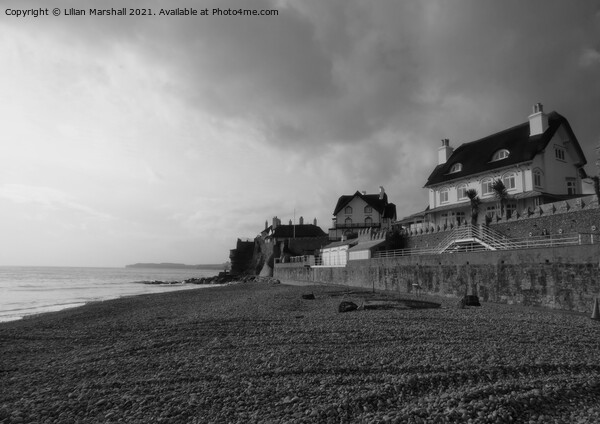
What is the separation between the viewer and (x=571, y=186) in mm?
30922

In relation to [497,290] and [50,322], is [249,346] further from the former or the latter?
[497,290]

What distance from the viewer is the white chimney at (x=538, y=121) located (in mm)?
30448

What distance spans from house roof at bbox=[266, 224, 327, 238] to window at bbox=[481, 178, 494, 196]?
139 ft

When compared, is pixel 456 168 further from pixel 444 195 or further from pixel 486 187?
pixel 486 187

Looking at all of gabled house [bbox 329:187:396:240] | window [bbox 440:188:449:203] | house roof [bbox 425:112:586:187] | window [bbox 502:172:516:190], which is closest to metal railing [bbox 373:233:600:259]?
window [bbox 440:188:449:203]

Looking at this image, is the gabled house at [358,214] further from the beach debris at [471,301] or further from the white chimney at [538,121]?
the beach debris at [471,301]

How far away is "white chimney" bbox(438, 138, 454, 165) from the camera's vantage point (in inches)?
1586

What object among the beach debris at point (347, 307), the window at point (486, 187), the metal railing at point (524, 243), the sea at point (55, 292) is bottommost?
the sea at point (55, 292)

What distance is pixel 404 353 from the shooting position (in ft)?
28.5

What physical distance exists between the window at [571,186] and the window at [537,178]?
3.14 m

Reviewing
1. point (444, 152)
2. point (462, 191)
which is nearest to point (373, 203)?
point (444, 152)

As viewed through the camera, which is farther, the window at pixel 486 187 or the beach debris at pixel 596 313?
the window at pixel 486 187

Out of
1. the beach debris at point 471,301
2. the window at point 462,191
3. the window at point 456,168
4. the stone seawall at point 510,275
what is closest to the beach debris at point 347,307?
the beach debris at point 471,301

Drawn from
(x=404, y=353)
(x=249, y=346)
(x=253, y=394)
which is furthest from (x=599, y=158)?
(x=253, y=394)
